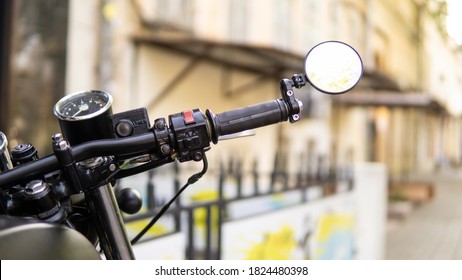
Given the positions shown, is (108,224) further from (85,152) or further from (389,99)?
(389,99)

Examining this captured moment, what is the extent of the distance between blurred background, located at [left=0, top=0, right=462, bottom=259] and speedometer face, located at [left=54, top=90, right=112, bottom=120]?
4.70 ft

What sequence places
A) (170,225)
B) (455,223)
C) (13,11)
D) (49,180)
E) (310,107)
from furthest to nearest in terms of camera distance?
1. (310,107)
2. (455,223)
3. (13,11)
4. (170,225)
5. (49,180)

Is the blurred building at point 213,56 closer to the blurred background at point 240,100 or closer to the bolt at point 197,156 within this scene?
the blurred background at point 240,100

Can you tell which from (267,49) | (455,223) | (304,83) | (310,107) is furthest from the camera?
(310,107)

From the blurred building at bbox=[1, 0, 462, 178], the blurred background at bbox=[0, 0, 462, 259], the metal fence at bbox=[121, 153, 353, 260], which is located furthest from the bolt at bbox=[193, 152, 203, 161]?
the blurred building at bbox=[1, 0, 462, 178]

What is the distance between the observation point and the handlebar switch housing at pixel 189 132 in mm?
1118

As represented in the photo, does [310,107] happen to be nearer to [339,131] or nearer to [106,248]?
[339,131]

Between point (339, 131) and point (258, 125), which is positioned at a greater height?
point (258, 125)

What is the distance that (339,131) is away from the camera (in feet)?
51.5

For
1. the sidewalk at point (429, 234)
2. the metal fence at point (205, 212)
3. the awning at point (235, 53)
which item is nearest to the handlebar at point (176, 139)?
the metal fence at point (205, 212)

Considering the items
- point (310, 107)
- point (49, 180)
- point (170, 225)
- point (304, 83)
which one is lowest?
point (310, 107)

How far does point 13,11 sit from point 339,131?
12.2m

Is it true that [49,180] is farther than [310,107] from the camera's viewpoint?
No
